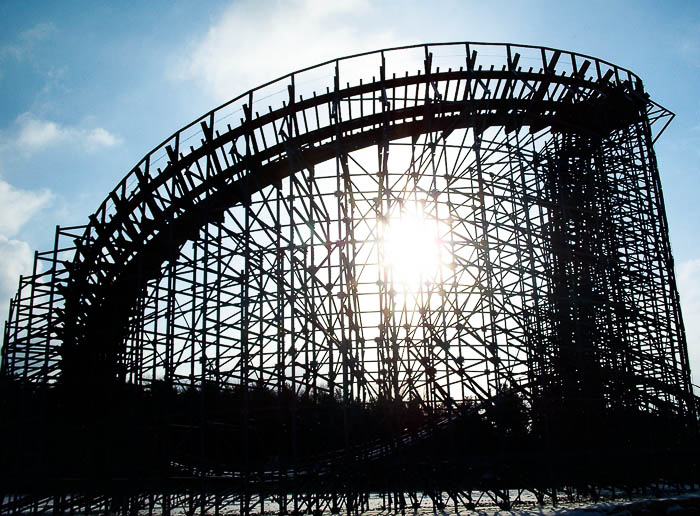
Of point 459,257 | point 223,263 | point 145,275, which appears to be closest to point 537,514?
point 459,257

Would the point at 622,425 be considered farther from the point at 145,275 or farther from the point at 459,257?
the point at 145,275

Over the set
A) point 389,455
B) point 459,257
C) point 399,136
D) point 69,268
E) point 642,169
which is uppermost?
point 399,136

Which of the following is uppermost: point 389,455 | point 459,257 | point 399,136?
point 399,136

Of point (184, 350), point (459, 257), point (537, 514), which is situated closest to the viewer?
point (537, 514)

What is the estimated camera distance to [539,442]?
1089 centimetres

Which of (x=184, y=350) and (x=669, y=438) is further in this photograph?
(x=184, y=350)

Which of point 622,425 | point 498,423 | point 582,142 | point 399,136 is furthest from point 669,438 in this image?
point 399,136

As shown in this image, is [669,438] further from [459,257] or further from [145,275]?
[145,275]

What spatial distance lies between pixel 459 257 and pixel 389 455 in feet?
11.6

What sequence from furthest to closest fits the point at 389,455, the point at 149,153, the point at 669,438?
1. the point at 149,153
2. the point at 669,438
3. the point at 389,455

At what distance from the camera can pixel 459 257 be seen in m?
10.6

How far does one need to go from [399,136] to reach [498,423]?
248 inches

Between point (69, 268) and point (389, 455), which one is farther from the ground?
point (69, 268)

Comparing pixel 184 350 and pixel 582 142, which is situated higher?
pixel 582 142
